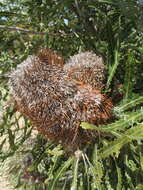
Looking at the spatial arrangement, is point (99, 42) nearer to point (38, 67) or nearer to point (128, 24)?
point (128, 24)

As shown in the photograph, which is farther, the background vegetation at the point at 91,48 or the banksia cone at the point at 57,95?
the background vegetation at the point at 91,48

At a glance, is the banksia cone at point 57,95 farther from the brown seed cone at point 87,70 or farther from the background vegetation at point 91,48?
the background vegetation at point 91,48

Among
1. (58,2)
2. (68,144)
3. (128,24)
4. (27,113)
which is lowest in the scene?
(68,144)

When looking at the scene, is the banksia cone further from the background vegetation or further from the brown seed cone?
the background vegetation

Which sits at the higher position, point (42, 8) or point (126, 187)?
point (42, 8)

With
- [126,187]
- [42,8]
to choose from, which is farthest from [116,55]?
[126,187]

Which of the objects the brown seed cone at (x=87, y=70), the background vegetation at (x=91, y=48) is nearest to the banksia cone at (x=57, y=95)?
the brown seed cone at (x=87, y=70)

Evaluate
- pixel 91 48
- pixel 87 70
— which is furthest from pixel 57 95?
pixel 91 48
